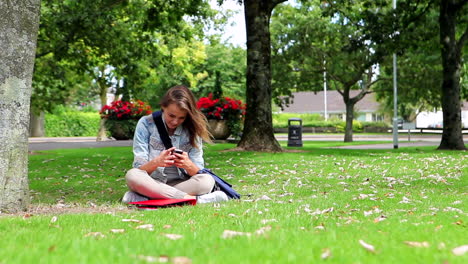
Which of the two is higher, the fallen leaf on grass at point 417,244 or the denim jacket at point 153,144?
the denim jacket at point 153,144

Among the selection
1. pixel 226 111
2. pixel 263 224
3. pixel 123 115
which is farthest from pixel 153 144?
pixel 123 115

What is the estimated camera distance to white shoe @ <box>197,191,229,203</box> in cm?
668

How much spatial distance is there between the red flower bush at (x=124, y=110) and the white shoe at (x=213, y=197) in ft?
57.9

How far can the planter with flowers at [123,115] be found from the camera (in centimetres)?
2400

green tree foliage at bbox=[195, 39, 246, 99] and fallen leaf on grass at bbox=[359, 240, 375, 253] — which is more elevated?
green tree foliage at bbox=[195, 39, 246, 99]

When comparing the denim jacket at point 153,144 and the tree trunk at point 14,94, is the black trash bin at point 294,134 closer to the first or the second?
the denim jacket at point 153,144

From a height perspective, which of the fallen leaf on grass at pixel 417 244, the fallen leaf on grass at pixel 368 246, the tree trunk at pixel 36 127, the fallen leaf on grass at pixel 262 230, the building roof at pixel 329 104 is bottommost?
the fallen leaf on grass at pixel 262 230

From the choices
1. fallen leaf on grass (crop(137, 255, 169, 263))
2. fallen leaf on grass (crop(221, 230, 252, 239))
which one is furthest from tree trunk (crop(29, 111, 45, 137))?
fallen leaf on grass (crop(137, 255, 169, 263))

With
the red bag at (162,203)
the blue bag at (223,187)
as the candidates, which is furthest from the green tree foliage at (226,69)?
the red bag at (162,203)

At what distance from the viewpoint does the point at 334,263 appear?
2967mm

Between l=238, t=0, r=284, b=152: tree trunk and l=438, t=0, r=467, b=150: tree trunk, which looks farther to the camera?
l=438, t=0, r=467, b=150: tree trunk

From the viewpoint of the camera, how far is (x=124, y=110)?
23859 mm

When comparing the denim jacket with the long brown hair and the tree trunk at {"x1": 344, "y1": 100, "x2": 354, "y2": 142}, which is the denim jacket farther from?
the tree trunk at {"x1": 344, "y1": 100, "x2": 354, "y2": 142}

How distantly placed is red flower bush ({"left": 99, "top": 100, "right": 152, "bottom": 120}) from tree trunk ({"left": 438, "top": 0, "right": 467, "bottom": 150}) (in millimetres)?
13572
